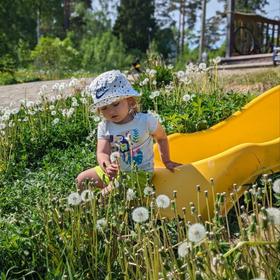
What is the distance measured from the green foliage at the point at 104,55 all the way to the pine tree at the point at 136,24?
17.9 feet

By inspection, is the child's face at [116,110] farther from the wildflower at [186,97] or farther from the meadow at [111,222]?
the wildflower at [186,97]

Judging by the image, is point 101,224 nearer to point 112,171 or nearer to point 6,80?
point 112,171

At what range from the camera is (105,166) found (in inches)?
118

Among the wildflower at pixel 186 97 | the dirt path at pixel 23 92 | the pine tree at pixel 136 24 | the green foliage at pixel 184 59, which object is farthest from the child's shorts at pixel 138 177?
the pine tree at pixel 136 24

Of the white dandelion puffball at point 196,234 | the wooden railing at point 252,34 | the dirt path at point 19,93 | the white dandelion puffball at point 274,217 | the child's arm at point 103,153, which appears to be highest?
the wooden railing at point 252,34

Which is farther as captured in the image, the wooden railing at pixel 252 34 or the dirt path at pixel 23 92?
the wooden railing at pixel 252 34

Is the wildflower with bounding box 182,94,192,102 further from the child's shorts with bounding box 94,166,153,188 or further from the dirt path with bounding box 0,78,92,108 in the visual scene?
the dirt path with bounding box 0,78,92,108

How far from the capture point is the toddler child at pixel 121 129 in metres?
3.25

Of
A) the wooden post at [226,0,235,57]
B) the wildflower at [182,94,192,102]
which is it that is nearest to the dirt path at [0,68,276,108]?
the wooden post at [226,0,235,57]

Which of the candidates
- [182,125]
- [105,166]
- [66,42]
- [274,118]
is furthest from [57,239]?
[66,42]

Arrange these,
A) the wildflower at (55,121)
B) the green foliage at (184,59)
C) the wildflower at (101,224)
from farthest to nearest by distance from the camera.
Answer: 1. the green foliage at (184,59)
2. the wildflower at (55,121)
3. the wildflower at (101,224)

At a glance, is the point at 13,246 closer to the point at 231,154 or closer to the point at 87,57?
the point at 231,154

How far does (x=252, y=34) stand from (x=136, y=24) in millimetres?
28511

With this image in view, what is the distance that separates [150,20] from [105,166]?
123ft
